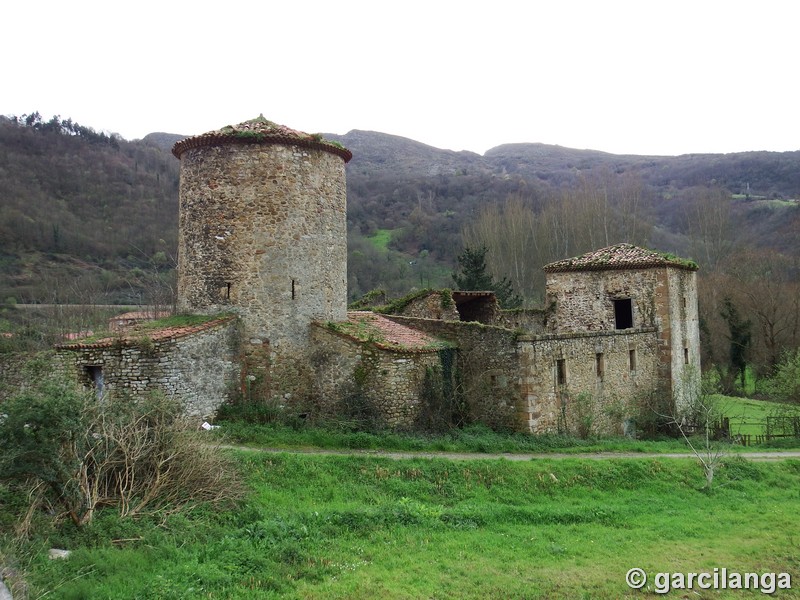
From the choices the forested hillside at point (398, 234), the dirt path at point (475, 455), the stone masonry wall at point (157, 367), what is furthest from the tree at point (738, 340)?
the stone masonry wall at point (157, 367)

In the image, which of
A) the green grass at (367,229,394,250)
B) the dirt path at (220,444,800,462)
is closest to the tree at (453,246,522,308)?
the dirt path at (220,444,800,462)

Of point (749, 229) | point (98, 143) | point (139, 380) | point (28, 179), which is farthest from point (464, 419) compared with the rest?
point (749, 229)

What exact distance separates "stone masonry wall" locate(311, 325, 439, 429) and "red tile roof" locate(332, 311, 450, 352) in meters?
0.14

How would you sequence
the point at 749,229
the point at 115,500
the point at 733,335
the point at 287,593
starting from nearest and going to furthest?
1. the point at 287,593
2. the point at 115,500
3. the point at 733,335
4. the point at 749,229

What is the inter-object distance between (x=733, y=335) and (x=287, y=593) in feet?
127

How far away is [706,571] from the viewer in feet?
31.2

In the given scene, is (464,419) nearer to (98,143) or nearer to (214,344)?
(214,344)

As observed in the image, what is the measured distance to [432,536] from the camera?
9.99 meters

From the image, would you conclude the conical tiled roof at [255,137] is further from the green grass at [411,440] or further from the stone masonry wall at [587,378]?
the stone masonry wall at [587,378]

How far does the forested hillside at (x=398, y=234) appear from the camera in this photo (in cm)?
4109

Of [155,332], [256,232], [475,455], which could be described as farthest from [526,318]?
[155,332]

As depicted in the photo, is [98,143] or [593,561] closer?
[593,561]

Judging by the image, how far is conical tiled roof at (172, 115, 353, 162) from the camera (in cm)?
1571

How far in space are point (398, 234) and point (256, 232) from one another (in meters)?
55.0
